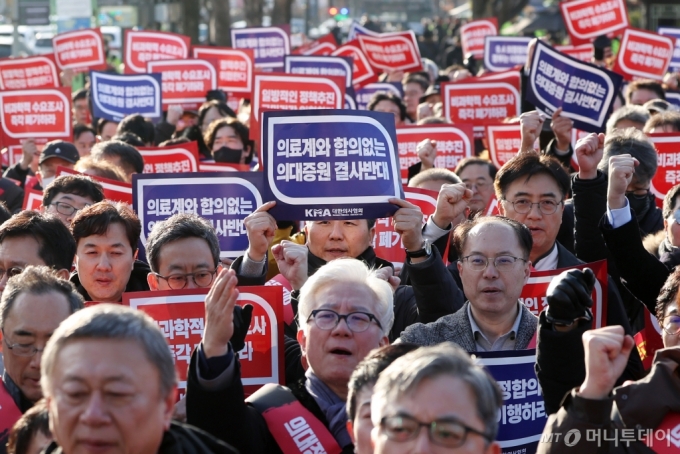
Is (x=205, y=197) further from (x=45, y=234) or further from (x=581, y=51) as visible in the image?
(x=581, y=51)

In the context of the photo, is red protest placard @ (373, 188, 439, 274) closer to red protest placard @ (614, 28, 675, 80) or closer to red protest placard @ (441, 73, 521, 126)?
red protest placard @ (441, 73, 521, 126)

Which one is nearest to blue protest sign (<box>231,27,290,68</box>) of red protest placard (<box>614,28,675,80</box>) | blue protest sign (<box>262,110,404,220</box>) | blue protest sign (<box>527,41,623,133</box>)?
red protest placard (<box>614,28,675,80</box>)

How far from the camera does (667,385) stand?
12.1 feet

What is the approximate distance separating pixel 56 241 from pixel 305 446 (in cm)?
212

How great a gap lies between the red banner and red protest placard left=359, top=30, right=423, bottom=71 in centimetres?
1185

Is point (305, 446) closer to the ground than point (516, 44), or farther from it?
closer to the ground

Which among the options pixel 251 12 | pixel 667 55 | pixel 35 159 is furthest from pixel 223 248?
pixel 251 12

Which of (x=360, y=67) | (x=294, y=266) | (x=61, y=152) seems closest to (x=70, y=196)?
(x=294, y=266)

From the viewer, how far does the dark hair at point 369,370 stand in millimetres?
3475

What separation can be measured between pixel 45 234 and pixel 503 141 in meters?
4.93

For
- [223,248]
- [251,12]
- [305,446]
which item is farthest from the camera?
[251,12]

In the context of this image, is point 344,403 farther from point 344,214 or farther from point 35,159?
point 35,159

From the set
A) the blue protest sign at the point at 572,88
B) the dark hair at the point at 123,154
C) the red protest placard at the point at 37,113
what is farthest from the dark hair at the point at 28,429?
Answer: the red protest placard at the point at 37,113

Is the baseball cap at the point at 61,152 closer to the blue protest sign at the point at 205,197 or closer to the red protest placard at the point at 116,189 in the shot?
the red protest placard at the point at 116,189
